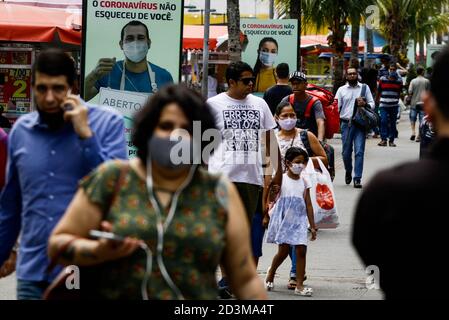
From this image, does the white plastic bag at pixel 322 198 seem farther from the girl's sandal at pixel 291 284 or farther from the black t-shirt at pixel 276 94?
the black t-shirt at pixel 276 94

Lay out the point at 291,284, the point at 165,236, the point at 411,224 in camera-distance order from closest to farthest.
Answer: the point at 411,224 < the point at 165,236 < the point at 291,284

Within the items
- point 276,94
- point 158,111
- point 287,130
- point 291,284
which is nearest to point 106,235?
point 158,111

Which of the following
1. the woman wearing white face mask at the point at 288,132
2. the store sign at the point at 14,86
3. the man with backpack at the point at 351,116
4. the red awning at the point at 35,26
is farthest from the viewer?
the man with backpack at the point at 351,116

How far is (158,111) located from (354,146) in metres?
13.7

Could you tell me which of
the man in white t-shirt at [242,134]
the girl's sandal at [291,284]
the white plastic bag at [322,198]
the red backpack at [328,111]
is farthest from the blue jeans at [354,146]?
the man in white t-shirt at [242,134]

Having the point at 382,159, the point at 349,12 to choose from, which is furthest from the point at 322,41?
the point at 382,159

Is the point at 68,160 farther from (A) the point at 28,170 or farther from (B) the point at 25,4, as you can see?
(B) the point at 25,4

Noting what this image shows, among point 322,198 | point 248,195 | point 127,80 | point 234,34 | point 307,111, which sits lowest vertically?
point 322,198

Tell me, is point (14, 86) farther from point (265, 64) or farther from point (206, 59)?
point (265, 64)

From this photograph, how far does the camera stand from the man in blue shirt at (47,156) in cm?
504

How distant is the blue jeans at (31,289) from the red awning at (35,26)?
1129 cm

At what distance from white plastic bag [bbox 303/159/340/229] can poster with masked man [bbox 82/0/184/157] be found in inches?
62.1

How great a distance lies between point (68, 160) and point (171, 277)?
134cm

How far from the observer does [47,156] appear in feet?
16.7
